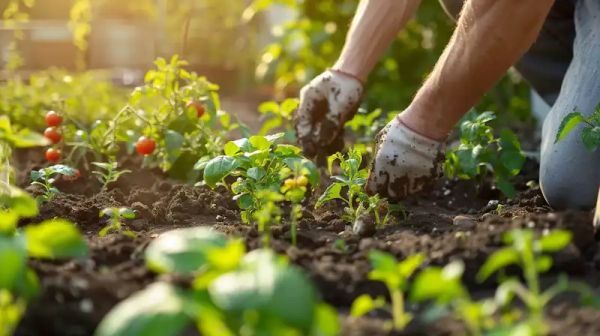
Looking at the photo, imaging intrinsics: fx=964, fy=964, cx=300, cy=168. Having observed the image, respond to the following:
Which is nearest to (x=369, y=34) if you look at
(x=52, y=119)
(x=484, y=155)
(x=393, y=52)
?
(x=484, y=155)

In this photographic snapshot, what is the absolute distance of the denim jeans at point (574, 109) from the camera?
2.95 meters

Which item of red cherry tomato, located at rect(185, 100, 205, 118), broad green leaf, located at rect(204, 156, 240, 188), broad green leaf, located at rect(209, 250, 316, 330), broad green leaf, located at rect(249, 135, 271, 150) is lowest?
red cherry tomato, located at rect(185, 100, 205, 118)

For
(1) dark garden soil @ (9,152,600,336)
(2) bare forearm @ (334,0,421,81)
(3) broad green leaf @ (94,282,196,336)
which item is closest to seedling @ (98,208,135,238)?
(1) dark garden soil @ (9,152,600,336)

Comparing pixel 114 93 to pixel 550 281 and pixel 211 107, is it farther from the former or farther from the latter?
pixel 550 281

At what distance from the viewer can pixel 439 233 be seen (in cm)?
237

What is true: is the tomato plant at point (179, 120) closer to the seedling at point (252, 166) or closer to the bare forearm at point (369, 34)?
the bare forearm at point (369, 34)

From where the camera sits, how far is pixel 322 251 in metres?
2.07

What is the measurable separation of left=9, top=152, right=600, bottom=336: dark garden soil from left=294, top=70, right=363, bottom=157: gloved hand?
0.36m

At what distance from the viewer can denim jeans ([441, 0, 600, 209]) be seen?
295 cm

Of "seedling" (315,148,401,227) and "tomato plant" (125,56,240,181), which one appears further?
"tomato plant" (125,56,240,181)

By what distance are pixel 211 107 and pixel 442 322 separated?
2121 mm

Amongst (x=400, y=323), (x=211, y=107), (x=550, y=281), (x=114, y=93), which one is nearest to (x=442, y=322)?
(x=400, y=323)

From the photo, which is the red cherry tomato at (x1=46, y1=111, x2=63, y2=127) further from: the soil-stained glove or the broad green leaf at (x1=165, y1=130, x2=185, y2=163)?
the soil-stained glove

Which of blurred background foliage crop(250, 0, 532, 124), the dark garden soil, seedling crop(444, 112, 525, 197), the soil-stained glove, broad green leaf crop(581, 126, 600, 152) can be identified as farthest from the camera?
blurred background foliage crop(250, 0, 532, 124)
